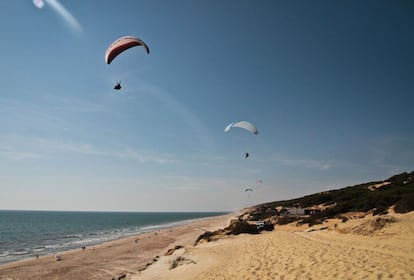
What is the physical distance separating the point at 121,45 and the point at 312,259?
15.1 m

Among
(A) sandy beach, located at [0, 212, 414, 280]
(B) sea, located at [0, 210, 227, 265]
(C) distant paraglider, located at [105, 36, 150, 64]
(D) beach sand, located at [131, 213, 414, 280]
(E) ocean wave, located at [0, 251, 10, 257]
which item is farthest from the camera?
(B) sea, located at [0, 210, 227, 265]

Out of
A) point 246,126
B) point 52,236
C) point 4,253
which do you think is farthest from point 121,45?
point 52,236

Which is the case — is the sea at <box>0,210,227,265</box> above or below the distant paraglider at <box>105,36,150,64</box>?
below

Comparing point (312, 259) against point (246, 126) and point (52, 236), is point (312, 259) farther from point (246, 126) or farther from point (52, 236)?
point (52, 236)

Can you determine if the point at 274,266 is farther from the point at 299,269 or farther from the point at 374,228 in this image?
the point at 374,228

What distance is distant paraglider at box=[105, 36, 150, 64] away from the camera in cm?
1762

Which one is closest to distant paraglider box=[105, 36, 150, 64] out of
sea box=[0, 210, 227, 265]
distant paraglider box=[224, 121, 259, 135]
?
distant paraglider box=[224, 121, 259, 135]

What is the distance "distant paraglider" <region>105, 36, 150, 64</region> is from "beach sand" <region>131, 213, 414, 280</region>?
40.4 feet

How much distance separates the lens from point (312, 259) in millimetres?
10633

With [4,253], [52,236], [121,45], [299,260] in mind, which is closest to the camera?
[299,260]

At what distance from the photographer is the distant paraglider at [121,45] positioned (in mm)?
17625

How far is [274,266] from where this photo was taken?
1068 centimetres

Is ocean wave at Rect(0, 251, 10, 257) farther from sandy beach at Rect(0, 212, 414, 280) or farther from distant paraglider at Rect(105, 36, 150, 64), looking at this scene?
distant paraglider at Rect(105, 36, 150, 64)

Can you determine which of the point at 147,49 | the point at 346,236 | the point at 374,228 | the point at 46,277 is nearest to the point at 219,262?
the point at 346,236
